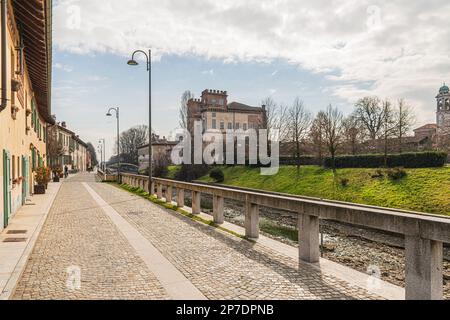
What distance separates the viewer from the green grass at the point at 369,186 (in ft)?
66.8

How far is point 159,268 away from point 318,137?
35.2 metres

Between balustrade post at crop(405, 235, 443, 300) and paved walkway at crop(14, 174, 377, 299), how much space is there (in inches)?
25.9

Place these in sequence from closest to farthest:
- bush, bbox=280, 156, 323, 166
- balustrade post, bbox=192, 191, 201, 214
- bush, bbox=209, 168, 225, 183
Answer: balustrade post, bbox=192, 191, 201, 214, bush, bbox=280, 156, 323, 166, bush, bbox=209, 168, 225, 183

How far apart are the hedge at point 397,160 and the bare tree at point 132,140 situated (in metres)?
79.7

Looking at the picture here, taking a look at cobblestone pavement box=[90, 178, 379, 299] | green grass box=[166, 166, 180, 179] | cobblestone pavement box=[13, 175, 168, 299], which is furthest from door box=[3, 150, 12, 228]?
green grass box=[166, 166, 180, 179]

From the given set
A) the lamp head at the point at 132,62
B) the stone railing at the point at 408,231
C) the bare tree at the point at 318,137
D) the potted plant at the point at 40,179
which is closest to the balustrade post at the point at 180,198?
the stone railing at the point at 408,231

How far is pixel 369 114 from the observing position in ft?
180

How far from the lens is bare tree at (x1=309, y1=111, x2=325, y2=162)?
125ft

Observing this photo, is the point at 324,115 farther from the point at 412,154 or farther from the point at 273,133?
the point at 412,154

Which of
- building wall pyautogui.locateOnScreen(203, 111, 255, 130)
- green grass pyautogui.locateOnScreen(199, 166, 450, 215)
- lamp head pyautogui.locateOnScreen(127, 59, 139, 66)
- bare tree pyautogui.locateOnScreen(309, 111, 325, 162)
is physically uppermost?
building wall pyautogui.locateOnScreen(203, 111, 255, 130)

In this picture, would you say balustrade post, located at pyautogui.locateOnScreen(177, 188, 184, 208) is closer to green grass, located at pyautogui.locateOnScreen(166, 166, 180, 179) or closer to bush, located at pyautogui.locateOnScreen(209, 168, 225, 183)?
bush, located at pyautogui.locateOnScreen(209, 168, 225, 183)
